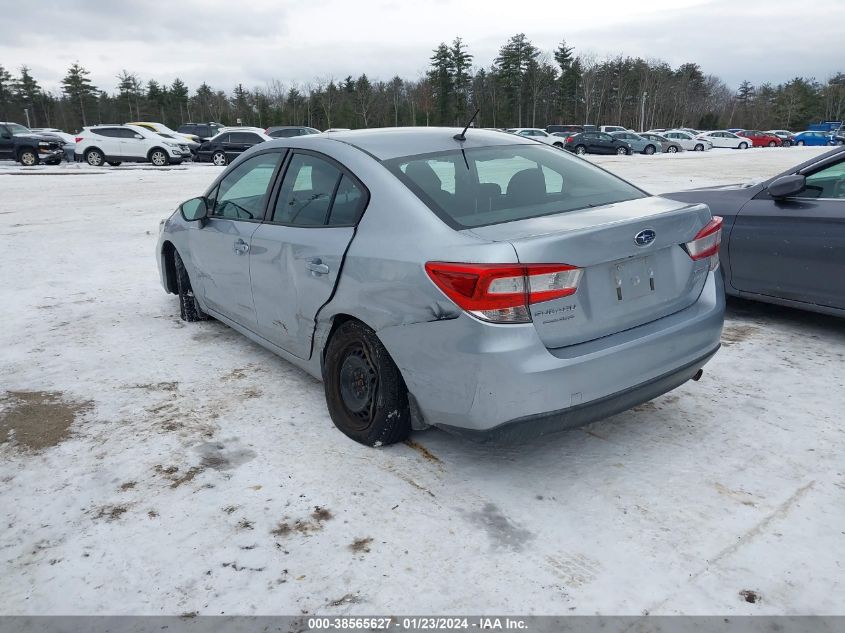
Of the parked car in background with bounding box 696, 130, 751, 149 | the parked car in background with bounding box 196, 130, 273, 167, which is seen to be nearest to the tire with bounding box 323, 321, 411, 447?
the parked car in background with bounding box 196, 130, 273, 167

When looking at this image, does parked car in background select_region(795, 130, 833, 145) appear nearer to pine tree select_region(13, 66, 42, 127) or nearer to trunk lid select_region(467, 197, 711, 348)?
trunk lid select_region(467, 197, 711, 348)

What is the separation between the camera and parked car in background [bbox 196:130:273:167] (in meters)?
28.0

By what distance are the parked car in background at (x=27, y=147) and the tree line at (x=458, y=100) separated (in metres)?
53.1

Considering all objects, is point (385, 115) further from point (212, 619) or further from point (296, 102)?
point (212, 619)

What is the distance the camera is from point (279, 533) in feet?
8.84

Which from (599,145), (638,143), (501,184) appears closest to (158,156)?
(599,145)

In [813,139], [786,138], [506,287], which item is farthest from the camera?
[786,138]

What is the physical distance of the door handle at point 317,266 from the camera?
3377 mm

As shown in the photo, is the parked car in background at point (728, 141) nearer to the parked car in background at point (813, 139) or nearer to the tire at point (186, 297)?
the parked car in background at point (813, 139)

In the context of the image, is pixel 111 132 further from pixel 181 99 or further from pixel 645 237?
pixel 181 99

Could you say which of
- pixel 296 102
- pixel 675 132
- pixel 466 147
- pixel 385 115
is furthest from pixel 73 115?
pixel 466 147

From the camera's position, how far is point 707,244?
3.29 m

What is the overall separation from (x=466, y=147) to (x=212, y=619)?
8.39ft

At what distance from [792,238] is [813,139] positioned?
2406 inches
